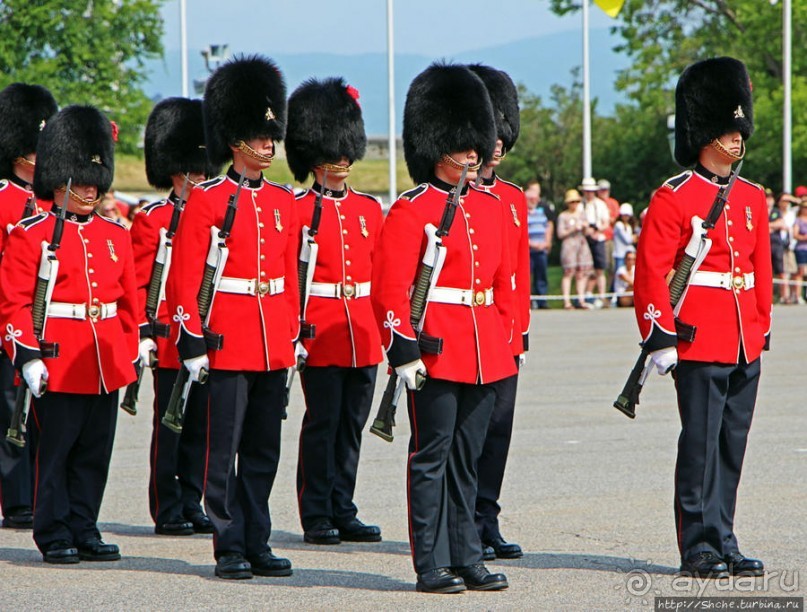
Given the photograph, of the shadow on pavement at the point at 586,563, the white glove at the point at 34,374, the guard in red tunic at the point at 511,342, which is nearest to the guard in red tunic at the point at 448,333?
the guard in red tunic at the point at 511,342

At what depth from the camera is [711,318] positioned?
668cm

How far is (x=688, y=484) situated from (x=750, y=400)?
48cm

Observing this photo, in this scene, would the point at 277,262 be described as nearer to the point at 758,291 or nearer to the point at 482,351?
the point at 482,351

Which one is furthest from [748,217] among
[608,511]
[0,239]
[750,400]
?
[0,239]

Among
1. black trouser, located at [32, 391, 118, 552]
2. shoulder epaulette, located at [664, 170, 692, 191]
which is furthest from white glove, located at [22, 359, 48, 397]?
shoulder epaulette, located at [664, 170, 692, 191]

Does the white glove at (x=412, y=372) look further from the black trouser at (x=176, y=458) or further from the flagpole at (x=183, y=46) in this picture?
the flagpole at (x=183, y=46)

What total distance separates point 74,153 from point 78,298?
0.74 meters

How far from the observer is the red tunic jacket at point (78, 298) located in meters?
7.23

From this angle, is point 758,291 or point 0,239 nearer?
point 758,291

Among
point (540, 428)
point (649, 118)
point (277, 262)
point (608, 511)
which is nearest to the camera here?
point (277, 262)

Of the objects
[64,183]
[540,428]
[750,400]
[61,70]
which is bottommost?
[540,428]

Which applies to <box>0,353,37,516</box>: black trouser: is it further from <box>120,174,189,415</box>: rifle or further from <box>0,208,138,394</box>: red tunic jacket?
<box>0,208,138,394</box>: red tunic jacket

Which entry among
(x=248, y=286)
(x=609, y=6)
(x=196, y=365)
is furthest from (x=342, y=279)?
(x=609, y=6)

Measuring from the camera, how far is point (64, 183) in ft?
24.8
